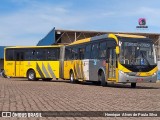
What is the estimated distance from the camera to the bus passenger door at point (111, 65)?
838 inches

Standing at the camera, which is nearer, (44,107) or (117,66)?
(44,107)

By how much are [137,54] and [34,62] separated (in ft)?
44.4

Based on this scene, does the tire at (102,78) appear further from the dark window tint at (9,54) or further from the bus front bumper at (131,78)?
the dark window tint at (9,54)

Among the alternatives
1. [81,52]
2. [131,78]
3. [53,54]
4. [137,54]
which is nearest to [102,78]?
[131,78]

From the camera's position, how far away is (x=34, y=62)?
1283 inches

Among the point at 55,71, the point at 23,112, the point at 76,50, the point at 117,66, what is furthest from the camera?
the point at 55,71

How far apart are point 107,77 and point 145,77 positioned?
90.4 inches

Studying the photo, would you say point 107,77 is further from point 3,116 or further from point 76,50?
point 3,116

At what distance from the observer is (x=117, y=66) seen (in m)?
20.9

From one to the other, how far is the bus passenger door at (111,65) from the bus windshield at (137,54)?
0.68 m

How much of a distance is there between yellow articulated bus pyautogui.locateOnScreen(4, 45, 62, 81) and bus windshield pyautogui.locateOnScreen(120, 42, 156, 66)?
1096 cm

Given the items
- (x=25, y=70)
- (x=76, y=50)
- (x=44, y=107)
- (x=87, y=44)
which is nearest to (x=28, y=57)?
(x=25, y=70)

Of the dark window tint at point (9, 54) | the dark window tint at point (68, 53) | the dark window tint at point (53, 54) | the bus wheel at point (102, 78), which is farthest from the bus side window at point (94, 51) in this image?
the dark window tint at point (9, 54)

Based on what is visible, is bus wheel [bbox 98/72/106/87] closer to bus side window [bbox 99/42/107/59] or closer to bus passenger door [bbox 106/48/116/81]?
bus passenger door [bbox 106/48/116/81]
